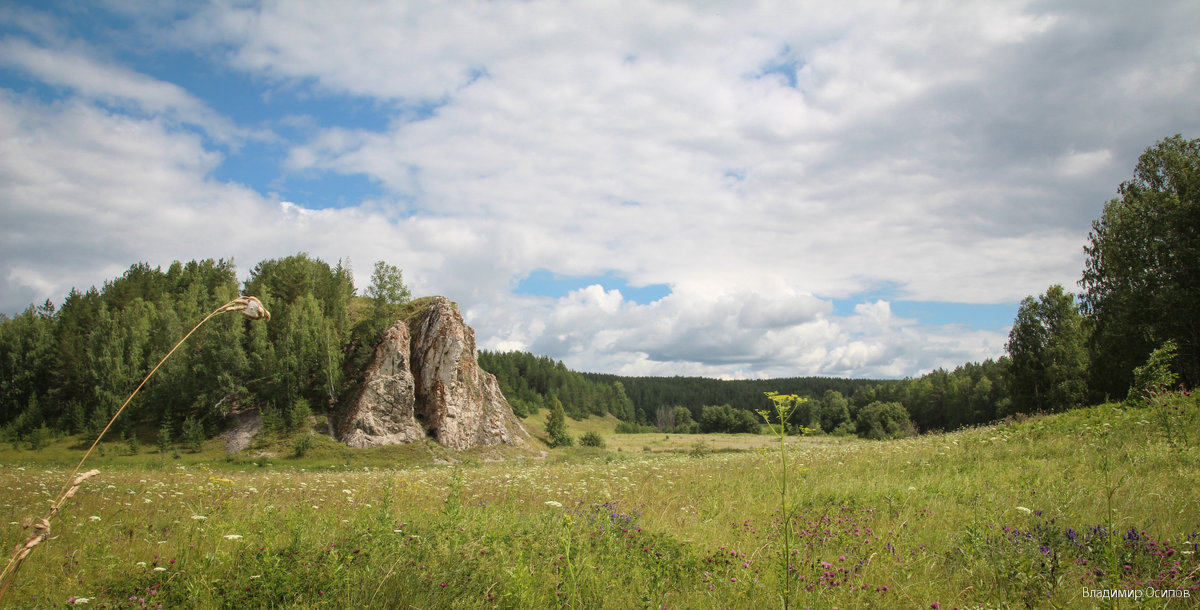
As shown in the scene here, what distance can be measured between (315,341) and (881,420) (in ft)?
281

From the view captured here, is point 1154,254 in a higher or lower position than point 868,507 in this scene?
A: higher

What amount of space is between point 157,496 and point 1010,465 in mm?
17075

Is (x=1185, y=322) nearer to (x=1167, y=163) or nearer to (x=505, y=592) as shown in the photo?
(x=1167, y=163)

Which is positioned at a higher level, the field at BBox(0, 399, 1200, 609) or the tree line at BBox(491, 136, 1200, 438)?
the tree line at BBox(491, 136, 1200, 438)

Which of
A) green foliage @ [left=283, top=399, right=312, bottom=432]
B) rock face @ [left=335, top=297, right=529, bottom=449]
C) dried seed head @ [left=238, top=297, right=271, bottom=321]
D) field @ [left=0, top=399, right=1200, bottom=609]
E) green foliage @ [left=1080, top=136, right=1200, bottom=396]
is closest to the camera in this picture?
dried seed head @ [left=238, top=297, right=271, bottom=321]

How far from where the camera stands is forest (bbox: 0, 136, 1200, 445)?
24.8m

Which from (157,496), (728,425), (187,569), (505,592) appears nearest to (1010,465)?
(505,592)

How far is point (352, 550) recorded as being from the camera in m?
5.19

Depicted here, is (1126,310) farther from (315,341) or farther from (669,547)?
(315,341)

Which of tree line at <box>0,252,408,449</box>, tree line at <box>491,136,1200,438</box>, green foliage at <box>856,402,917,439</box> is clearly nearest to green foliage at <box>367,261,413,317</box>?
tree line at <box>0,252,408,449</box>

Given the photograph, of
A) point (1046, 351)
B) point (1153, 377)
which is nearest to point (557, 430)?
point (1046, 351)

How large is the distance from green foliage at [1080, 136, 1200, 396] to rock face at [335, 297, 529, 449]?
47.3m

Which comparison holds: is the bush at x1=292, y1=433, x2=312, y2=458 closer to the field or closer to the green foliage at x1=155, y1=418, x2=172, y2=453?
the green foliage at x1=155, y1=418, x2=172, y2=453

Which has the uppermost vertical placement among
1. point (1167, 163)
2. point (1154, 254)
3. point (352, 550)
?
point (1167, 163)
